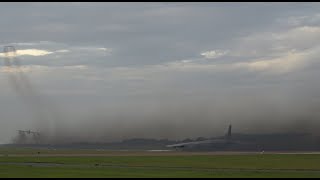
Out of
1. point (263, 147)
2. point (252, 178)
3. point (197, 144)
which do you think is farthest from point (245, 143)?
point (252, 178)

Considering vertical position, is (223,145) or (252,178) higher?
(223,145)

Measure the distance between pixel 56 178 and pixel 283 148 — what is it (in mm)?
149113

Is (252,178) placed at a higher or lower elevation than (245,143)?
lower

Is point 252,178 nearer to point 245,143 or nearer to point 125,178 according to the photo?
point 125,178

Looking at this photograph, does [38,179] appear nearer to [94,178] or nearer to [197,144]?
[94,178]

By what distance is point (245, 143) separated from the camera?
19200cm

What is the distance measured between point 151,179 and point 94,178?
587 cm

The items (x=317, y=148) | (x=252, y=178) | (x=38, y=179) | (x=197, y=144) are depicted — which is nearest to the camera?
(x=38, y=179)

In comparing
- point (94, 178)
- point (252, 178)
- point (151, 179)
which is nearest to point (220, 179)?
point (252, 178)

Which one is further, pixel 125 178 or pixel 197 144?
pixel 197 144

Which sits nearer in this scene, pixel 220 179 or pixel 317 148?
A: pixel 220 179

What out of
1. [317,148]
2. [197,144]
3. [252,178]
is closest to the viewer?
[252,178]

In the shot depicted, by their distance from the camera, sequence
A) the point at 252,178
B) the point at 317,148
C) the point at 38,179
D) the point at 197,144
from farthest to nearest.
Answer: the point at 197,144, the point at 317,148, the point at 252,178, the point at 38,179

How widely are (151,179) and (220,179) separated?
7.16 metres
